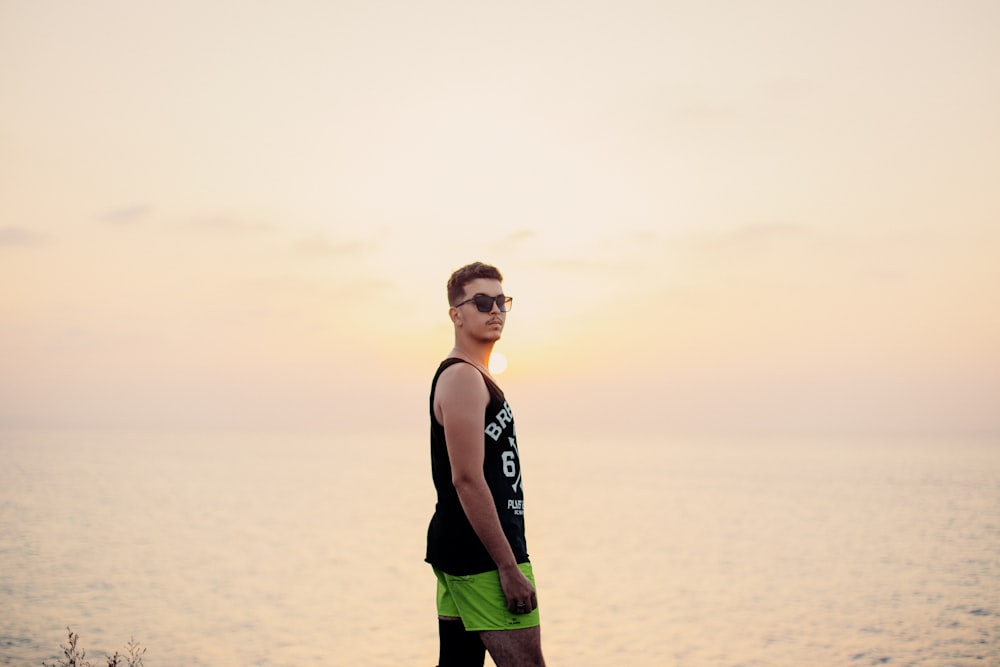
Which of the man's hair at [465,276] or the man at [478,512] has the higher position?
the man's hair at [465,276]

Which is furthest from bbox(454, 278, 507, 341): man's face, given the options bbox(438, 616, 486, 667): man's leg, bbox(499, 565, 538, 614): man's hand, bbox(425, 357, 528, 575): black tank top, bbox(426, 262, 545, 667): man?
bbox(438, 616, 486, 667): man's leg

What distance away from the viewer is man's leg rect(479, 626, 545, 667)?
4.34 metres

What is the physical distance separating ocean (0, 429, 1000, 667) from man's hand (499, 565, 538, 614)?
18.3m

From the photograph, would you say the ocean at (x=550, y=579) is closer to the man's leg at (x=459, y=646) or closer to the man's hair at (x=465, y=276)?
the man's leg at (x=459, y=646)

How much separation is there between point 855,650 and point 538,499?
180 ft

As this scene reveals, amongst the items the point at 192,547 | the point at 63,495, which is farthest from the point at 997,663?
the point at 63,495

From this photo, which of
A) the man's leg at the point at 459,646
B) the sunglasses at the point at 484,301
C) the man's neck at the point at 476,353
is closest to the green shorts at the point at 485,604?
the man's leg at the point at 459,646

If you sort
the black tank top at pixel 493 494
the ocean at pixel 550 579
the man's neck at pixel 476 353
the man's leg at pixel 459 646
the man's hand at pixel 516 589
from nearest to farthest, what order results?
the man's hand at pixel 516 589
the black tank top at pixel 493 494
the man's leg at pixel 459 646
the man's neck at pixel 476 353
the ocean at pixel 550 579

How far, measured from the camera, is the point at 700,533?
54.7 metres

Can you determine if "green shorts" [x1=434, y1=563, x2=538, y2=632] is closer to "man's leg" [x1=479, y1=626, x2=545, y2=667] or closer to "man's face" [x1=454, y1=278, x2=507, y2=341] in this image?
"man's leg" [x1=479, y1=626, x2=545, y2=667]

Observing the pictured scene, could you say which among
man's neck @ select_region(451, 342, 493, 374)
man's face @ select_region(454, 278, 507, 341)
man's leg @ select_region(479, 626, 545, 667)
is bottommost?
man's leg @ select_region(479, 626, 545, 667)

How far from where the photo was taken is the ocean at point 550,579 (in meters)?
23.6

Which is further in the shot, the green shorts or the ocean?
the ocean

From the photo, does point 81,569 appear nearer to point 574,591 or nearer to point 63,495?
point 574,591
